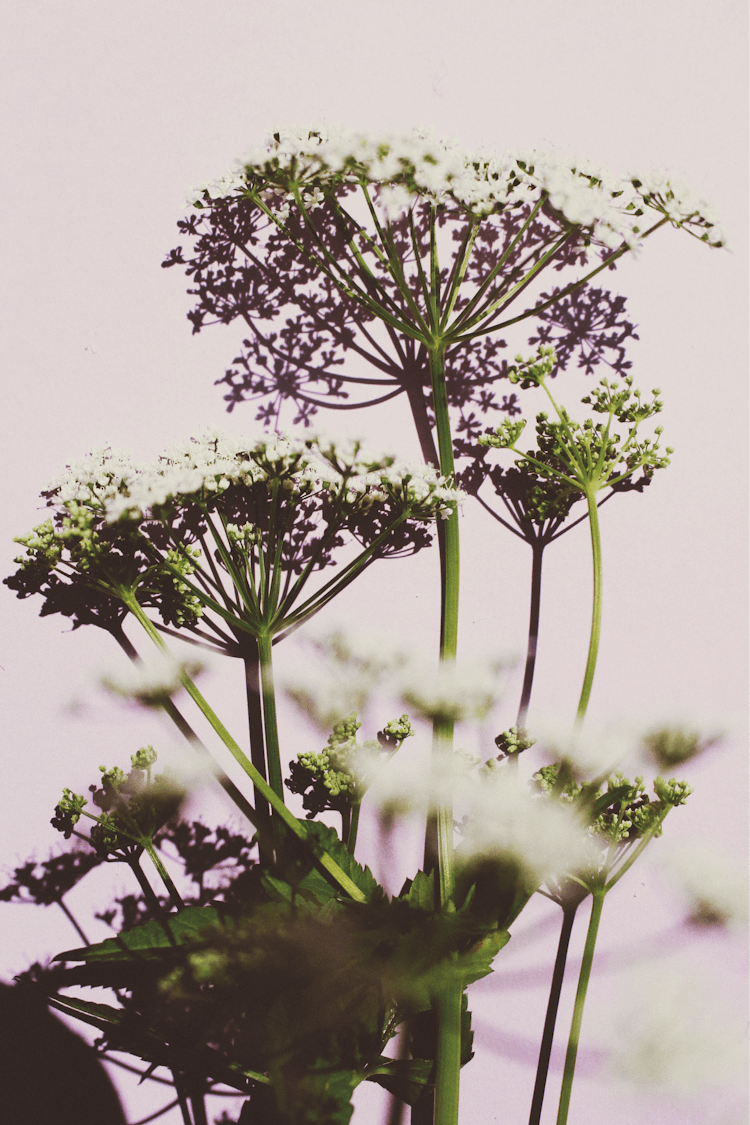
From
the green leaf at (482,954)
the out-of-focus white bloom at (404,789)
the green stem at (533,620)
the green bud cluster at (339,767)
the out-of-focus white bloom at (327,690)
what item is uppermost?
the green stem at (533,620)

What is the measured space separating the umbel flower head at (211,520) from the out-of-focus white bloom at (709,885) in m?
0.67

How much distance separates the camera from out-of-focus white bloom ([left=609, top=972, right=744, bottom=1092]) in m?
0.93

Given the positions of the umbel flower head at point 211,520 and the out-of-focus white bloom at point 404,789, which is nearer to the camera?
the umbel flower head at point 211,520

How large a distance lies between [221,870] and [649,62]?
1.47m

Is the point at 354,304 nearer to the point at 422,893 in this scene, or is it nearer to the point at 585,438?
the point at 585,438

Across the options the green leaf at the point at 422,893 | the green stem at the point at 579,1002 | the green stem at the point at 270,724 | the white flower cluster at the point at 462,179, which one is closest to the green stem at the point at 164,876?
the green stem at the point at 270,724

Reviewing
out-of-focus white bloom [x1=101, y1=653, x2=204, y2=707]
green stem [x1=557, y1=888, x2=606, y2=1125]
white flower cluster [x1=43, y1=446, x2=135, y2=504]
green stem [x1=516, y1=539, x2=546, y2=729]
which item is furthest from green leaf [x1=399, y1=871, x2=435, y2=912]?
white flower cluster [x1=43, y1=446, x2=135, y2=504]

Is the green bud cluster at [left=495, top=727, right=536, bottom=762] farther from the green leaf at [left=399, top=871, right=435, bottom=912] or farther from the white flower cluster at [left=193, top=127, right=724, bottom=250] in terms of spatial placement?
the white flower cluster at [left=193, top=127, right=724, bottom=250]

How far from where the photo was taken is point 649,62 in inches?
44.9

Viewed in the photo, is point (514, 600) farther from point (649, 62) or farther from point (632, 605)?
point (649, 62)

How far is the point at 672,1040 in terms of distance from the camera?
0.93 meters

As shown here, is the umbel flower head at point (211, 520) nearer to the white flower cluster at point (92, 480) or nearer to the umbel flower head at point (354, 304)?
→ the white flower cluster at point (92, 480)

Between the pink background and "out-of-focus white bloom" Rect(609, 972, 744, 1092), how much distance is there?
55mm

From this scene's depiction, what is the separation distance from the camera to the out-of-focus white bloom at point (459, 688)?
95 cm
